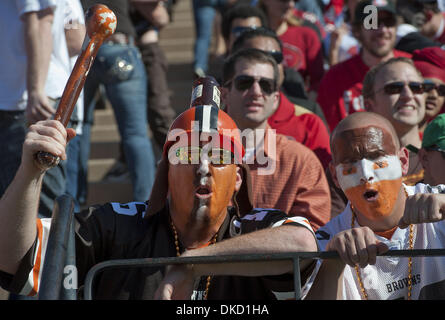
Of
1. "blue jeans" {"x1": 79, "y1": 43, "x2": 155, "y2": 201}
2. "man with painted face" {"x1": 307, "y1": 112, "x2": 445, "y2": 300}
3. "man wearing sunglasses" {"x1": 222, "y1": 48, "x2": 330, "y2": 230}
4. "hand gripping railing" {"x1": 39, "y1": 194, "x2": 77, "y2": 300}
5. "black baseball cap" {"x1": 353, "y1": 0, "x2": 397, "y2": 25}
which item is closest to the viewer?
"hand gripping railing" {"x1": 39, "y1": 194, "x2": 77, "y2": 300}

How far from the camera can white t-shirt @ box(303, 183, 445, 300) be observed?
279 cm

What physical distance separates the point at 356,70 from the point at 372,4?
66 centimetres

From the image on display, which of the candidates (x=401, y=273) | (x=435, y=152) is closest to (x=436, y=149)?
(x=435, y=152)

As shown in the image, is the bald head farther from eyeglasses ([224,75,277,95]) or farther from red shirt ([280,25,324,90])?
red shirt ([280,25,324,90])

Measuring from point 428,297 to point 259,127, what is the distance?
179 cm

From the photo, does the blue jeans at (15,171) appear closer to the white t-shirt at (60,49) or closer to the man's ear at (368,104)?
the white t-shirt at (60,49)

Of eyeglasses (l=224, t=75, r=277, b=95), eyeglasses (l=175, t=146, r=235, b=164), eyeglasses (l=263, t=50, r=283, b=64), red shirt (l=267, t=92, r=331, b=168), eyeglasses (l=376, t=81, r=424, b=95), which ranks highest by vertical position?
eyeglasses (l=263, t=50, r=283, b=64)

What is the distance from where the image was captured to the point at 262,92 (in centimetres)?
A: 440

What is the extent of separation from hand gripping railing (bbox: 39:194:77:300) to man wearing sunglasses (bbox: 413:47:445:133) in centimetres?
295

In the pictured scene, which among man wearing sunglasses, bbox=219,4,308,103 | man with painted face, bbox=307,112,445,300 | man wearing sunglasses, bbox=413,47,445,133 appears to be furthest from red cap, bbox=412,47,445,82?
man with painted face, bbox=307,112,445,300

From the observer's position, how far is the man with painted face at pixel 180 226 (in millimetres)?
2582

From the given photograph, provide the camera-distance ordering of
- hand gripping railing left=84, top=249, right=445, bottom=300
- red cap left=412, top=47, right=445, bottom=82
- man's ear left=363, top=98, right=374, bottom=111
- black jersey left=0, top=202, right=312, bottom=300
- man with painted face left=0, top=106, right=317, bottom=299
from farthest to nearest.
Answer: red cap left=412, top=47, right=445, bottom=82
man's ear left=363, top=98, right=374, bottom=111
black jersey left=0, top=202, right=312, bottom=300
man with painted face left=0, top=106, right=317, bottom=299
hand gripping railing left=84, top=249, right=445, bottom=300

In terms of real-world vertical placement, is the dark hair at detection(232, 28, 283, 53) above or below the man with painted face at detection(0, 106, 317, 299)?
above
